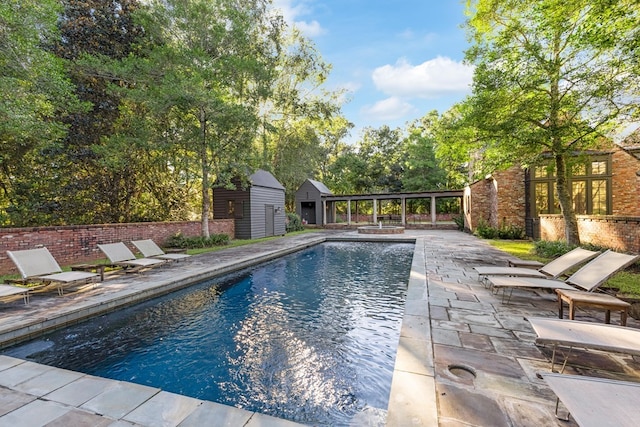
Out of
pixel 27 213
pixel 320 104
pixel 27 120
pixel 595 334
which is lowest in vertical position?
pixel 595 334

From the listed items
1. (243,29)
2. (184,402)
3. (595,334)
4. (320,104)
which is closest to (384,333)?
(595,334)

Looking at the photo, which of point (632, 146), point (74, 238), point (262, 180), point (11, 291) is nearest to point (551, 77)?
point (632, 146)

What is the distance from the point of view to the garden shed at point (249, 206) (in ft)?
54.2

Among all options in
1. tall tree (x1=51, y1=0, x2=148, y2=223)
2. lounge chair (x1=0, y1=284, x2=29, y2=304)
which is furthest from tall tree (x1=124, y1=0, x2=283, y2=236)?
lounge chair (x1=0, y1=284, x2=29, y2=304)

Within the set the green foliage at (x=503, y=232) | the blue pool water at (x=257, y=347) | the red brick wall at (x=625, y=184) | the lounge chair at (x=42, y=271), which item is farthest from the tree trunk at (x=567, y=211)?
the lounge chair at (x=42, y=271)

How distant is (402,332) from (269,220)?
50.9ft

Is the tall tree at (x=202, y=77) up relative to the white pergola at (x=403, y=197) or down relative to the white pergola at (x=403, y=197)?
up

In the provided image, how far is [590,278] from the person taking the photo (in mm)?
4395

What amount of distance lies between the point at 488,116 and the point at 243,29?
11235mm

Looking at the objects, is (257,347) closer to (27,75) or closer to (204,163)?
(27,75)

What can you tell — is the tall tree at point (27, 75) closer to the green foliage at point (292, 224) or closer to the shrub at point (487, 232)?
the green foliage at point (292, 224)

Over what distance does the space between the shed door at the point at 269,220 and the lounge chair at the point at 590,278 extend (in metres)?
14.5

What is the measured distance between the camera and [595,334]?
2631 millimetres

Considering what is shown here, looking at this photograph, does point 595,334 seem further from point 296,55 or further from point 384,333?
point 296,55
